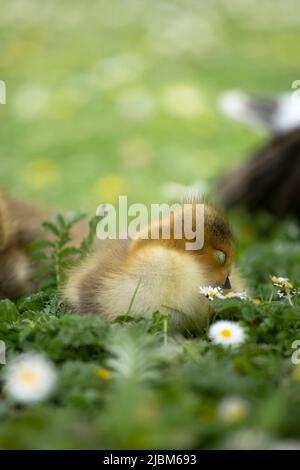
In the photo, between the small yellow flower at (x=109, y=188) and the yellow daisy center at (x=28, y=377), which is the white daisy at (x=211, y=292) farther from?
the small yellow flower at (x=109, y=188)

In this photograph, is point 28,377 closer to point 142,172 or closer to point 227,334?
point 227,334

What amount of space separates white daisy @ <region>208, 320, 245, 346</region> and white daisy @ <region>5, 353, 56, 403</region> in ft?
1.26

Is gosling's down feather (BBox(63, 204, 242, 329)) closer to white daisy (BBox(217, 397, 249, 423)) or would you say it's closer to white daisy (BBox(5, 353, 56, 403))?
white daisy (BBox(5, 353, 56, 403))

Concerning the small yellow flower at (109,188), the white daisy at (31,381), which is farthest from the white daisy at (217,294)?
the small yellow flower at (109,188)

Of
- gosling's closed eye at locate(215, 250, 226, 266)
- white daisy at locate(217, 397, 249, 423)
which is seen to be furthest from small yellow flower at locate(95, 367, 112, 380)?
gosling's closed eye at locate(215, 250, 226, 266)

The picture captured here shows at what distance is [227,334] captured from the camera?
1.60 m

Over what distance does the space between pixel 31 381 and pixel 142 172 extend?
15.8ft

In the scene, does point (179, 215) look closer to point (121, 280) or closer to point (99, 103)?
point (121, 280)

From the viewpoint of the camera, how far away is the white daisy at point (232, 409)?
1.17m

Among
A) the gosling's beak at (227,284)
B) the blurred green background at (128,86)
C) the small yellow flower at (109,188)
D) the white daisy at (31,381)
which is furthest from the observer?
the blurred green background at (128,86)

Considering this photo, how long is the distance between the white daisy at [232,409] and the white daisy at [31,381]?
307mm

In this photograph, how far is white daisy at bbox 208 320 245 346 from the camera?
1.58 m
